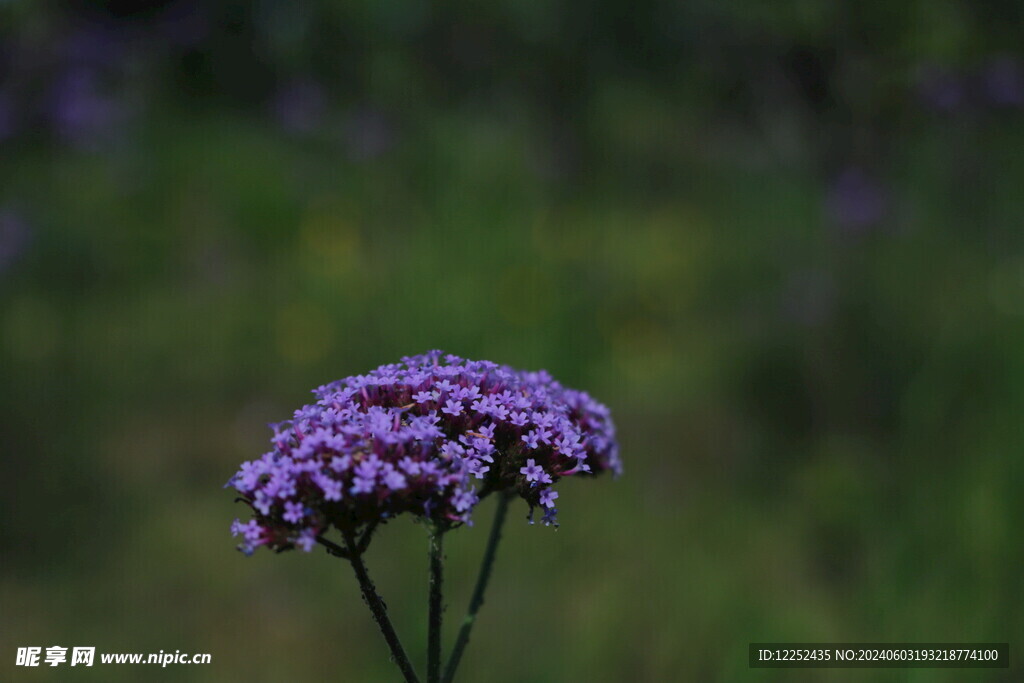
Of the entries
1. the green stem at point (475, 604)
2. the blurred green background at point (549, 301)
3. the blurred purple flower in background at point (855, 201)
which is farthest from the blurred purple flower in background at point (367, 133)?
the green stem at point (475, 604)

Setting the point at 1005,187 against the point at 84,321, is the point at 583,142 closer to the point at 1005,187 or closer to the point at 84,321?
the point at 1005,187

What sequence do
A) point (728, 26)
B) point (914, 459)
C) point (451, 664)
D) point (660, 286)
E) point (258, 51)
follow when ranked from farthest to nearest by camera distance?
1. point (258, 51)
2. point (728, 26)
3. point (660, 286)
4. point (914, 459)
5. point (451, 664)

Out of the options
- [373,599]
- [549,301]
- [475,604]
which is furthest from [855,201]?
[373,599]

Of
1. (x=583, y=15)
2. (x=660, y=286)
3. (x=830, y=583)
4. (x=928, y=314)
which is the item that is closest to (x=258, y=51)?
(x=583, y=15)

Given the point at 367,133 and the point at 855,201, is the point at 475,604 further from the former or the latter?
the point at 367,133

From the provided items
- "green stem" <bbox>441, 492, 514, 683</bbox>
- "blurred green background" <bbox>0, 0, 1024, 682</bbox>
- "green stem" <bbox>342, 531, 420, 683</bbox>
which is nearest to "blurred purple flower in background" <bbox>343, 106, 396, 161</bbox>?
"blurred green background" <bbox>0, 0, 1024, 682</bbox>

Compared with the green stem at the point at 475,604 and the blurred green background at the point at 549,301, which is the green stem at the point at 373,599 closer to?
the green stem at the point at 475,604
